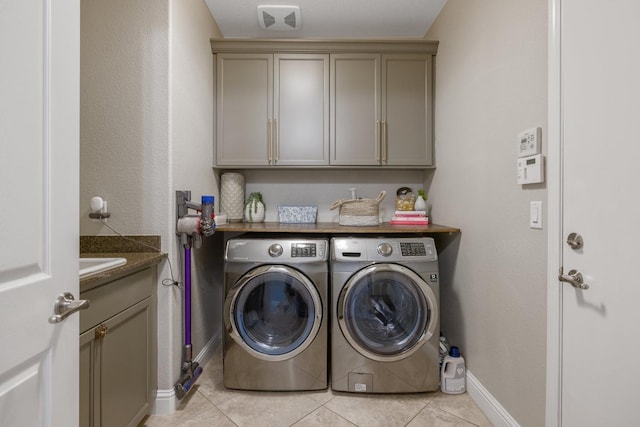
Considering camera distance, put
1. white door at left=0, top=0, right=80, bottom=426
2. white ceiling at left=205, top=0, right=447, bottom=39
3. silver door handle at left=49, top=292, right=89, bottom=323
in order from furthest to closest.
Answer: white ceiling at left=205, top=0, right=447, bottom=39 < silver door handle at left=49, top=292, right=89, bottom=323 < white door at left=0, top=0, right=80, bottom=426

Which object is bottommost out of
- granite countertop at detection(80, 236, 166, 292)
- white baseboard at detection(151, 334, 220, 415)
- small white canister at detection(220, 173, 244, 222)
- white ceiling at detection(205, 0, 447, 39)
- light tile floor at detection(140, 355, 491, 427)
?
light tile floor at detection(140, 355, 491, 427)

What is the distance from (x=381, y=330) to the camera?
1788 mm

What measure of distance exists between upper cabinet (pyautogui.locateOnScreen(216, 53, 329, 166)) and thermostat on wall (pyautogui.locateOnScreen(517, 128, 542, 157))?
1.33m

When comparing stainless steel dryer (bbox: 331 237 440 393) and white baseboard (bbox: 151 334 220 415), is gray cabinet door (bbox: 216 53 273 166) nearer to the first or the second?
stainless steel dryer (bbox: 331 237 440 393)

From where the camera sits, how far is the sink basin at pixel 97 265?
3.54ft

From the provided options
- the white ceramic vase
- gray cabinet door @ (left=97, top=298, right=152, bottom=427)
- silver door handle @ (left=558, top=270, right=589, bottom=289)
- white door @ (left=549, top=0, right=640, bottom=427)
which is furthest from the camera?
the white ceramic vase

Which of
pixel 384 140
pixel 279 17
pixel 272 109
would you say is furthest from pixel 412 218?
pixel 279 17

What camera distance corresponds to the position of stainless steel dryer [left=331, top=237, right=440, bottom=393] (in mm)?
1737

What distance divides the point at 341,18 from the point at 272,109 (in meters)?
0.88

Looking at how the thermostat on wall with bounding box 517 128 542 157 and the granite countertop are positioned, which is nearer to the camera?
the thermostat on wall with bounding box 517 128 542 157

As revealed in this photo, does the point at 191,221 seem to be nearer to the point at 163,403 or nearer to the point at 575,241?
the point at 163,403

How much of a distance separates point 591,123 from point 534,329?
86 centimetres

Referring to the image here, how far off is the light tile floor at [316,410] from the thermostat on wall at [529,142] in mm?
1419

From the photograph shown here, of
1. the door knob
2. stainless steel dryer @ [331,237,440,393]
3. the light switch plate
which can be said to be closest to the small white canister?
stainless steel dryer @ [331,237,440,393]
